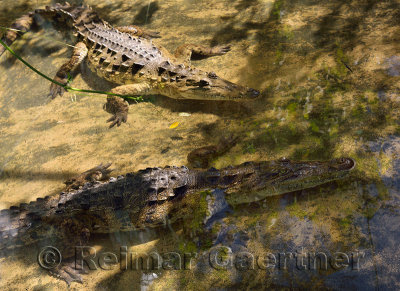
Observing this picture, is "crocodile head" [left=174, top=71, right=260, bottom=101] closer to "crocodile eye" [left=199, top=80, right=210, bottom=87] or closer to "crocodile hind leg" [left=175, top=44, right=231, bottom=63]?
"crocodile eye" [left=199, top=80, right=210, bottom=87]

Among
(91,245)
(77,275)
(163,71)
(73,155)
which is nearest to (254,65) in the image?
(163,71)

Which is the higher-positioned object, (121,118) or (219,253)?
(121,118)

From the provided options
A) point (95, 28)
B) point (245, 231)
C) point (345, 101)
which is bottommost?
point (245, 231)

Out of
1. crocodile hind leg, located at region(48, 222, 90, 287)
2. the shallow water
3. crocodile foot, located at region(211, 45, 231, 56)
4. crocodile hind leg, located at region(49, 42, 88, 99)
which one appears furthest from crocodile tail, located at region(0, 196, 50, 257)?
crocodile foot, located at region(211, 45, 231, 56)

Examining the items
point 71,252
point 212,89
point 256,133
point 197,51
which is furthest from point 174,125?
point 71,252

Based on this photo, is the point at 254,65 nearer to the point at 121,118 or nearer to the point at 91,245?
the point at 121,118

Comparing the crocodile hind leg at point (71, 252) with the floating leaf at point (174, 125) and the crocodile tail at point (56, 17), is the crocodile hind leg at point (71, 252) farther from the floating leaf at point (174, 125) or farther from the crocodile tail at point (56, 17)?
the crocodile tail at point (56, 17)
